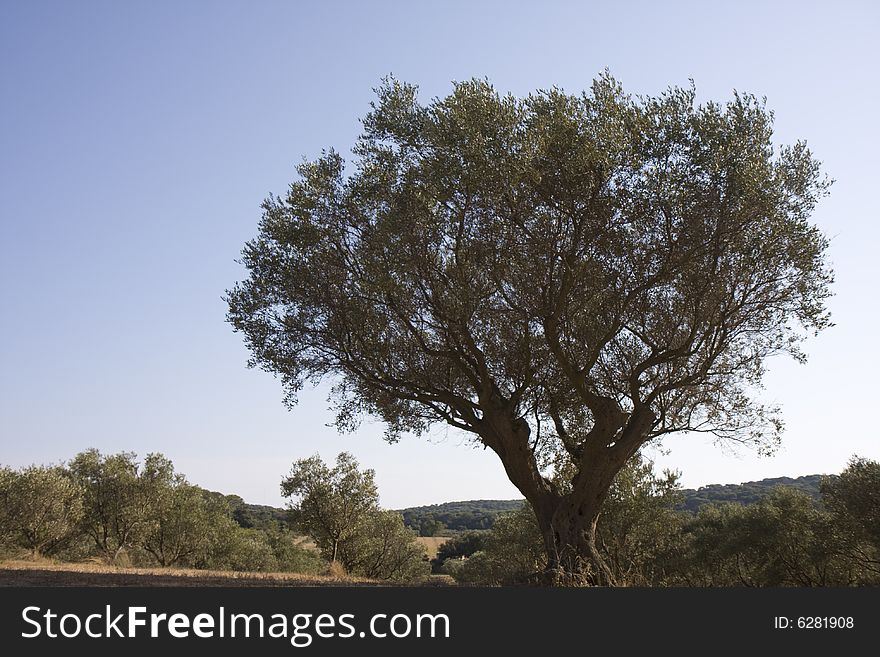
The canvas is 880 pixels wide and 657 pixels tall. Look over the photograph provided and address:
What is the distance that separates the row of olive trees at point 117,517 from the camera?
34.8 m

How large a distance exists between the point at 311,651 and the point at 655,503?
2525 centimetres

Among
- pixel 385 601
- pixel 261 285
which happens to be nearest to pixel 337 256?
pixel 261 285

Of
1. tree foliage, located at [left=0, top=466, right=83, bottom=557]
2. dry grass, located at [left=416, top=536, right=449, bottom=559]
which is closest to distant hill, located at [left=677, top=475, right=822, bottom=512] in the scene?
dry grass, located at [left=416, top=536, right=449, bottom=559]

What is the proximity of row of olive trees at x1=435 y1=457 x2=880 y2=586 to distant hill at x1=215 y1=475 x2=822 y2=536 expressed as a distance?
1.88 meters

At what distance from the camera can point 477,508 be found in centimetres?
12569

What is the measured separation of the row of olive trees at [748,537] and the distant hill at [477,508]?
Answer: 6.18 feet

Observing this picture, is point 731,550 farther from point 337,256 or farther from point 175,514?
point 175,514

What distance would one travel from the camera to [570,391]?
59.4 ft

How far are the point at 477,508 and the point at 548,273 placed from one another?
383 ft

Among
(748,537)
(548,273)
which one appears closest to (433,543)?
(748,537)

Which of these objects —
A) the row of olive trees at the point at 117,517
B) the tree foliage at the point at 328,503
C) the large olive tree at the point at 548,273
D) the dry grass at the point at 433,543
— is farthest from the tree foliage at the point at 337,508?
the dry grass at the point at 433,543

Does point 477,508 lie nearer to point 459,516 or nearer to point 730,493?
point 459,516

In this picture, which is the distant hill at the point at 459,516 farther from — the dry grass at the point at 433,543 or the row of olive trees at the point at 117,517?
the row of olive trees at the point at 117,517

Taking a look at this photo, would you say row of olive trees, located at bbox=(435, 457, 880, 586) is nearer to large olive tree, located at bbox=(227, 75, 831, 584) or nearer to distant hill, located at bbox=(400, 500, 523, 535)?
large olive tree, located at bbox=(227, 75, 831, 584)
